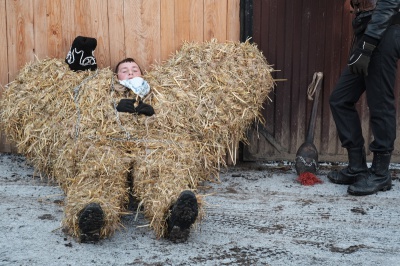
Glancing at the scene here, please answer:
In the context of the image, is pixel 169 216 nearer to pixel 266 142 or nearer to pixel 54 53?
pixel 266 142

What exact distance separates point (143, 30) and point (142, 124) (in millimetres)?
1229

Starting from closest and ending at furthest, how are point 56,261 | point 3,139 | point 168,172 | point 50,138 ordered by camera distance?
point 56,261 → point 168,172 → point 50,138 → point 3,139

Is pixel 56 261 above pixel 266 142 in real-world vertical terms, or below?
below

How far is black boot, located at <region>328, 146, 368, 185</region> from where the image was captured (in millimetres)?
5012

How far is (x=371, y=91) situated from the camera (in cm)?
471

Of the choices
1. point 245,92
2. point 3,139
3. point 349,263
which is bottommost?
point 349,263

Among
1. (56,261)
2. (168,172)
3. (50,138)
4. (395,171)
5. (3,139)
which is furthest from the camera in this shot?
(3,139)

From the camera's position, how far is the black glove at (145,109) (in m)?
4.75

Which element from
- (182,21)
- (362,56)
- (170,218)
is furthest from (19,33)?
(362,56)

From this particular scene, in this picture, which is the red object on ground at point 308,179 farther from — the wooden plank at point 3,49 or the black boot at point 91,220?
the wooden plank at point 3,49

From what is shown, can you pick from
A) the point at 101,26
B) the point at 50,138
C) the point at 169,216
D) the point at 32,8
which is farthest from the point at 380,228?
the point at 32,8

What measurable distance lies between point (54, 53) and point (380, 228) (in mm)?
3353

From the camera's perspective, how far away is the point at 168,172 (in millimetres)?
4121

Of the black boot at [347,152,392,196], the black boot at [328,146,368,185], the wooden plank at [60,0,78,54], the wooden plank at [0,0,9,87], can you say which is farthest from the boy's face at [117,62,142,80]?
the black boot at [347,152,392,196]
